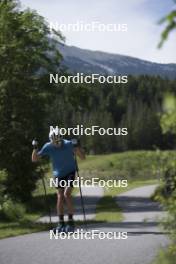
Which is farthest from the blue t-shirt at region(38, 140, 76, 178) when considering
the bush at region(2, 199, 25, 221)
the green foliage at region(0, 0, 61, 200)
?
the green foliage at region(0, 0, 61, 200)

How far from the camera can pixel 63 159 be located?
1366 cm

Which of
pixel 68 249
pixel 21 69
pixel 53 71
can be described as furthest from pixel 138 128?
pixel 68 249

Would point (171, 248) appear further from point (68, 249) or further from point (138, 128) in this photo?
point (138, 128)

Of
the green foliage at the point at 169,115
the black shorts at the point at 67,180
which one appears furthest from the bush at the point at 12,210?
the green foliage at the point at 169,115

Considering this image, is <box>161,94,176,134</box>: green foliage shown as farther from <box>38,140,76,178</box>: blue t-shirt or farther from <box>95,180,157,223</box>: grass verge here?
<box>95,180,157,223</box>: grass verge

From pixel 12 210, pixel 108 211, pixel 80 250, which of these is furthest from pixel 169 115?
pixel 108 211

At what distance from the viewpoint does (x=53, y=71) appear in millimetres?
36562

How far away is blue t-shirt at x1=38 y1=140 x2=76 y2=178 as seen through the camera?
1361cm

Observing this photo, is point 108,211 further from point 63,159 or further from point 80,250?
point 80,250

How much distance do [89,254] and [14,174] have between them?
2426cm

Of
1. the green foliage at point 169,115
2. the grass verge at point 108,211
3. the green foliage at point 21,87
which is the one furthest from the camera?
the green foliage at point 21,87

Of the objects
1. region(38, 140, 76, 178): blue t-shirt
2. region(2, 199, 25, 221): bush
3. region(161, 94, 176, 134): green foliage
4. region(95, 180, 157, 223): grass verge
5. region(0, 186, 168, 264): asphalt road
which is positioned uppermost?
region(161, 94, 176, 134): green foliage

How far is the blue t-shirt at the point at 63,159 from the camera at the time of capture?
44.7 feet

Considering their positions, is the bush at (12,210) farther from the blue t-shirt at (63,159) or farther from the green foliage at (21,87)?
the green foliage at (21,87)
